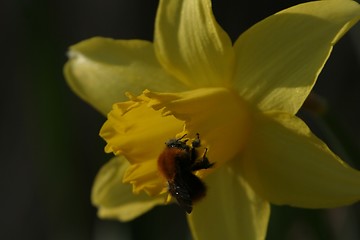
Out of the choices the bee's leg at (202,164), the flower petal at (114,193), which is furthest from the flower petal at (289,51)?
the flower petal at (114,193)

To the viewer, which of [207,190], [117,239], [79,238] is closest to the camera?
[207,190]

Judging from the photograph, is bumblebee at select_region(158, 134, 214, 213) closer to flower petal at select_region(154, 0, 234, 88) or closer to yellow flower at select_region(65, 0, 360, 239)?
yellow flower at select_region(65, 0, 360, 239)

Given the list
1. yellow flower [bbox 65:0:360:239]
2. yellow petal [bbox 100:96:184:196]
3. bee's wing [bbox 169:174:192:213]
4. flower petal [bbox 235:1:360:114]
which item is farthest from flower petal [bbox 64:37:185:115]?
bee's wing [bbox 169:174:192:213]

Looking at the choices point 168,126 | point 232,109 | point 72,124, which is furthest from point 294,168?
point 72,124

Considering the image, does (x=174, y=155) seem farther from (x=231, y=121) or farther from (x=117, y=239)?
(x=117, y=239)

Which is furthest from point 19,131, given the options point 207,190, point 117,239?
point 207,190

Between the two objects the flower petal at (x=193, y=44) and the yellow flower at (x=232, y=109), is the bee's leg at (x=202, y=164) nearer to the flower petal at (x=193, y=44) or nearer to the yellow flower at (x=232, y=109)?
the yellow flower at (x=232, y=109)

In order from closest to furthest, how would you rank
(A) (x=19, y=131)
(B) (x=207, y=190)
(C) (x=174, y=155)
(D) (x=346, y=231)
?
(C) (x=174, y=155)
(B) (x=207, y=190)
(D) (x=346, y=231)
(A) (x=19, y=131)

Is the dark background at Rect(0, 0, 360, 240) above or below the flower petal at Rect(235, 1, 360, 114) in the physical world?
below
